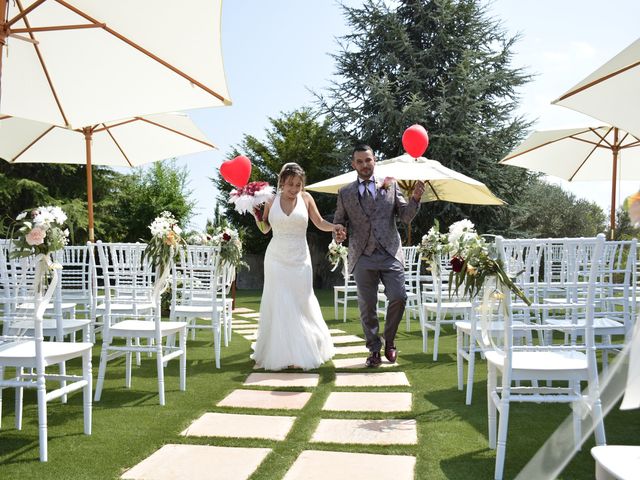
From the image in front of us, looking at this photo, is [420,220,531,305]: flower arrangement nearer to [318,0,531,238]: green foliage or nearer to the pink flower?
the pink flower

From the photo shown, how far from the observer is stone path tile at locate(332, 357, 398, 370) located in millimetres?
5468

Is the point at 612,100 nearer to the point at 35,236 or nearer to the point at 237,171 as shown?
the point at 237,171

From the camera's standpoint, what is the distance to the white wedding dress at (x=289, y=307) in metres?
5.41

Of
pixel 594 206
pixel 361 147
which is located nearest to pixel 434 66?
pixel 594 206

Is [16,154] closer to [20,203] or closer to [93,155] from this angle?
[93,155]

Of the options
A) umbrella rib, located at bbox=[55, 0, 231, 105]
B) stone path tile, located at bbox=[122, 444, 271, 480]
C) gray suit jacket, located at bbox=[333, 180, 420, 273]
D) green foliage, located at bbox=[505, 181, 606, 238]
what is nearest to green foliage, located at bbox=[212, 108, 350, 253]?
green foliage, located at bbox=[505, 181, 606, 238]

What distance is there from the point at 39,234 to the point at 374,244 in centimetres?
305

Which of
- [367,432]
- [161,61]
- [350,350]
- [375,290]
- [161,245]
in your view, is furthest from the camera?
[350,350]

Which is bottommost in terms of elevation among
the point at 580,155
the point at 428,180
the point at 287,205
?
the point at 287,205

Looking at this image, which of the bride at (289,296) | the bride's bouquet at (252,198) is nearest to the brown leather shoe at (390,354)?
the bride at (289,296)

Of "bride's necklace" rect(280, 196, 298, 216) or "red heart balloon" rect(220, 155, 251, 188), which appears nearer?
"bride's necklace" rect(280, 196, 298, 216)

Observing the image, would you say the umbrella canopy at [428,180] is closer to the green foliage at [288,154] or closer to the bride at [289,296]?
the bride at [289,296]

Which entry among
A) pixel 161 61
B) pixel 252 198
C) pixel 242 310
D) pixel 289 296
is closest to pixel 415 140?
pixel 252 198

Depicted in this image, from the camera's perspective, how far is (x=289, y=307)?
5.52 meters
